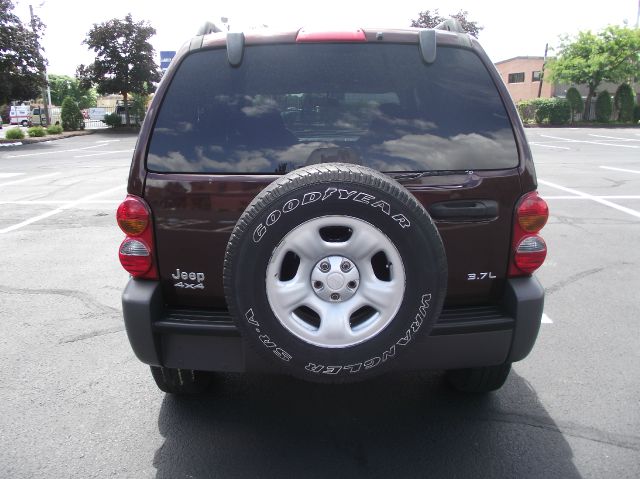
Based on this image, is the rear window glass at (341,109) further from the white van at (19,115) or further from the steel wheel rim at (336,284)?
the white van at (19,115)

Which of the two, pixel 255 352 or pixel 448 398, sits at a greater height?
pixel 255 352

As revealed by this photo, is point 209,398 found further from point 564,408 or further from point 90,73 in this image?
point 90,73

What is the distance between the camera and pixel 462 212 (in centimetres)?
252

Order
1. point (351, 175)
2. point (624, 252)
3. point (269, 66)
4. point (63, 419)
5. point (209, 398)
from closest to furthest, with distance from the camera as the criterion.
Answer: point (351, 175), point (269, 66), point (63, 419), point (209, 398), point (624, 252)

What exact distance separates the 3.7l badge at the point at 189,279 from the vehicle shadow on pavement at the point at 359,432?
0.86m

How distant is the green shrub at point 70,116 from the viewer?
1405 inches

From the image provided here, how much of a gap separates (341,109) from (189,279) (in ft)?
3.63

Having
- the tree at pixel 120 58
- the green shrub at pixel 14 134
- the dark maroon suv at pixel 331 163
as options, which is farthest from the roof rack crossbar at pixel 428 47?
the tree at pixel 120 58

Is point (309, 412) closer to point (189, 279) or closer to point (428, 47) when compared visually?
point (189, 279)

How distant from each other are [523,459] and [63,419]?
2462mm

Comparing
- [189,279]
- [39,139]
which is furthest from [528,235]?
[39,139]

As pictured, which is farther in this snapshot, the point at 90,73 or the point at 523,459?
the point at 90,73

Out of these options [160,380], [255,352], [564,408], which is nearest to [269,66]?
[255,352]

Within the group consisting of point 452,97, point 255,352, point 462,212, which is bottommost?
point 255,352
